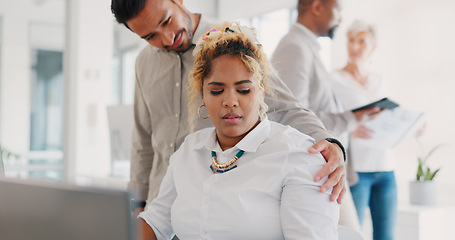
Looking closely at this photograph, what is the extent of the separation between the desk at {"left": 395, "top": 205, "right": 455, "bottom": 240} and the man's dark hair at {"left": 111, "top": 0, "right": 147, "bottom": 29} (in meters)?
2.35

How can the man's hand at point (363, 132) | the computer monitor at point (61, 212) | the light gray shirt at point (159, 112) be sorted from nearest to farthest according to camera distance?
1. the computer monitor at point (61, 212)
2. the light gray shirt at point (159, 112)
3. the man's hand at point (363, 132)

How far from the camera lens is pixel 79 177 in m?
5.36

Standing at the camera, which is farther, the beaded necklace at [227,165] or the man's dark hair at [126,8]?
the man's dark hair at [126,8]

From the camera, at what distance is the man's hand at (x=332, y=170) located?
3.68 feet

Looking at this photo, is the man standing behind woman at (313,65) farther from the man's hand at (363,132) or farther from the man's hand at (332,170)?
the man's hand at (332,170)

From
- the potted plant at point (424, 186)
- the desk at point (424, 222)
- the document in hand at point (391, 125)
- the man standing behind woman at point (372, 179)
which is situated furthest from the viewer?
the potted plant at point (424, 186)

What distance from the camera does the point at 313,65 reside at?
80.6 inches

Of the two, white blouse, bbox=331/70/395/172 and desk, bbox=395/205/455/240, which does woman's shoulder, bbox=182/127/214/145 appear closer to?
white blouse, bbox=331/70/395/172

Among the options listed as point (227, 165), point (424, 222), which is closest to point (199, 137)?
point (227, 165)

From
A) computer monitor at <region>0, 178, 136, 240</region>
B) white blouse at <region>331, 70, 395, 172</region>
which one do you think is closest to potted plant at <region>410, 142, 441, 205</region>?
white blouse at <region>331, 70, 395, 172</region>

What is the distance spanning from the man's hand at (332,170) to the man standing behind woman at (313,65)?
724 millimetres

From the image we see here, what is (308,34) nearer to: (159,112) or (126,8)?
(159,112)

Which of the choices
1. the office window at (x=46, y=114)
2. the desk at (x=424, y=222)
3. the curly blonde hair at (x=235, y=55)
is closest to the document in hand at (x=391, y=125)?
the desk at (x=424, y=222)

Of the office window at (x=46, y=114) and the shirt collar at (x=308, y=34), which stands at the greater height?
the shirt collar at (x=308, y=34)
